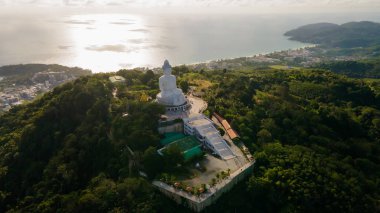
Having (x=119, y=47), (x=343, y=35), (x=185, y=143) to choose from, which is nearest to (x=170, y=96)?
(x=185, y=143)

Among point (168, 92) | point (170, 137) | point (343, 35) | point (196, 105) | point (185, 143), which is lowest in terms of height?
point (185, 143)

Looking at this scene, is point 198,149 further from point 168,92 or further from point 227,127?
point 168,92

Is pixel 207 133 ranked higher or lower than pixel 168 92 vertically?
lower

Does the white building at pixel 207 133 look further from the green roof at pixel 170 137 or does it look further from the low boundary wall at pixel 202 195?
the low boundary wall at pixel 202 195

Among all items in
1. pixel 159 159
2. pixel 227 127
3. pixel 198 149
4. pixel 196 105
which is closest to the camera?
pixel 159 159

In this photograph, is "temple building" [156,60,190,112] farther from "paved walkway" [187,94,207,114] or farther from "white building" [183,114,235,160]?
"white building" [183,114,235,160]

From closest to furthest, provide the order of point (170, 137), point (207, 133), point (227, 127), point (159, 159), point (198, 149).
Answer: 1. point (159, 159)
2. point (198, 149)
3. point (207, 133)
4. point (170, 137)
5. point (227, 127)
